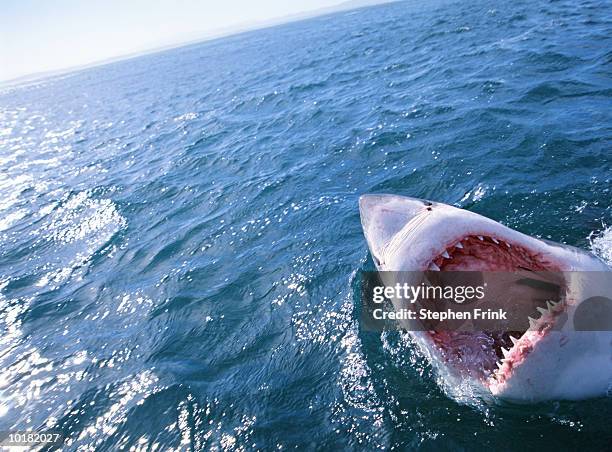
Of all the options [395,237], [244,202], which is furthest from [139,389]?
[244,202]

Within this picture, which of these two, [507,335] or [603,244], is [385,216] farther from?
[603,244]

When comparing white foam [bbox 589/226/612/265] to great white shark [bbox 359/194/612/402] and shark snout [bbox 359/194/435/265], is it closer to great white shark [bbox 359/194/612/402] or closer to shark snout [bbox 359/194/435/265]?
great white shark [bbox 359/194/612/402]

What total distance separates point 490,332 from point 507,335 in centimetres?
17

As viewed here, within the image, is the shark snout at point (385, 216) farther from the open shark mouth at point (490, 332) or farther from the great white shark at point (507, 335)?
the open shark mouth at point (490, 332)

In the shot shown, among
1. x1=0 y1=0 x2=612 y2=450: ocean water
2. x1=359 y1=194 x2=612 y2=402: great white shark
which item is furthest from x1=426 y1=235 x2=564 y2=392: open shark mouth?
x1=0 y1=0 x2=612 y2=450: ocean water

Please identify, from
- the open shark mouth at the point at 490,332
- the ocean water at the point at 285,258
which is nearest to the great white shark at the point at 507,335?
the open shark mouth at the point at 490,332

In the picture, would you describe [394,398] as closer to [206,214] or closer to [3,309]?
[206,214]

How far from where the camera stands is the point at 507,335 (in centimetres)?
406

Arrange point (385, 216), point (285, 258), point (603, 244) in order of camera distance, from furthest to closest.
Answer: point (285, 258), point (603, 244), point (385, 216)

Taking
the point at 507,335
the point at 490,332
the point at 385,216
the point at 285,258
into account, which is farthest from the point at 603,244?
the point at 285,258

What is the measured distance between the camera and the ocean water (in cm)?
420

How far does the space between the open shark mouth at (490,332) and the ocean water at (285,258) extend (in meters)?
0.44

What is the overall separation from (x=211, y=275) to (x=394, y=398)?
4021mm

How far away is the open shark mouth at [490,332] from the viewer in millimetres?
3119
